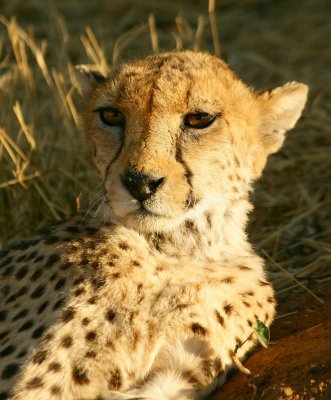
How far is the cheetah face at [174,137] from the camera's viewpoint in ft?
7.63

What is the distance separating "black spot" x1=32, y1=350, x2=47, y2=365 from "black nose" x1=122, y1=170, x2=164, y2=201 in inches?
18.9

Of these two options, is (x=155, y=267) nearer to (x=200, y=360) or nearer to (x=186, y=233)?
(x=186, y=233)

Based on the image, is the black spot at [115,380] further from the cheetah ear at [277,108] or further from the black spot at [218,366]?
the cheetah ear at [277,108]

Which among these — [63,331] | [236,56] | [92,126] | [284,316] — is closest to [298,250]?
[284,316]

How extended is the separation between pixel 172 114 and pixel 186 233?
37 centimetres

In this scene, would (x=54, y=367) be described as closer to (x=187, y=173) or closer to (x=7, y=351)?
(x=7, y=351)

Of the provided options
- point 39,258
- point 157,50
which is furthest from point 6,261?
point 157,50

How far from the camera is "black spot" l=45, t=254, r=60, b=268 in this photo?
250cm

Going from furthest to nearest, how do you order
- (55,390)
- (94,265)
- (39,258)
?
(39,258) → (94,265) → (55,390)

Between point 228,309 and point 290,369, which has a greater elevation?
point 228,309

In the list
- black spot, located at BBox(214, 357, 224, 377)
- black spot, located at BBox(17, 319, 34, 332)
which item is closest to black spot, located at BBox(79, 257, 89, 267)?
black spot, located at BBox(17, 319, 34, 332)

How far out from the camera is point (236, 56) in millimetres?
5305

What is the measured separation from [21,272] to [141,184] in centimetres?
53

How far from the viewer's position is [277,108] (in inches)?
109
